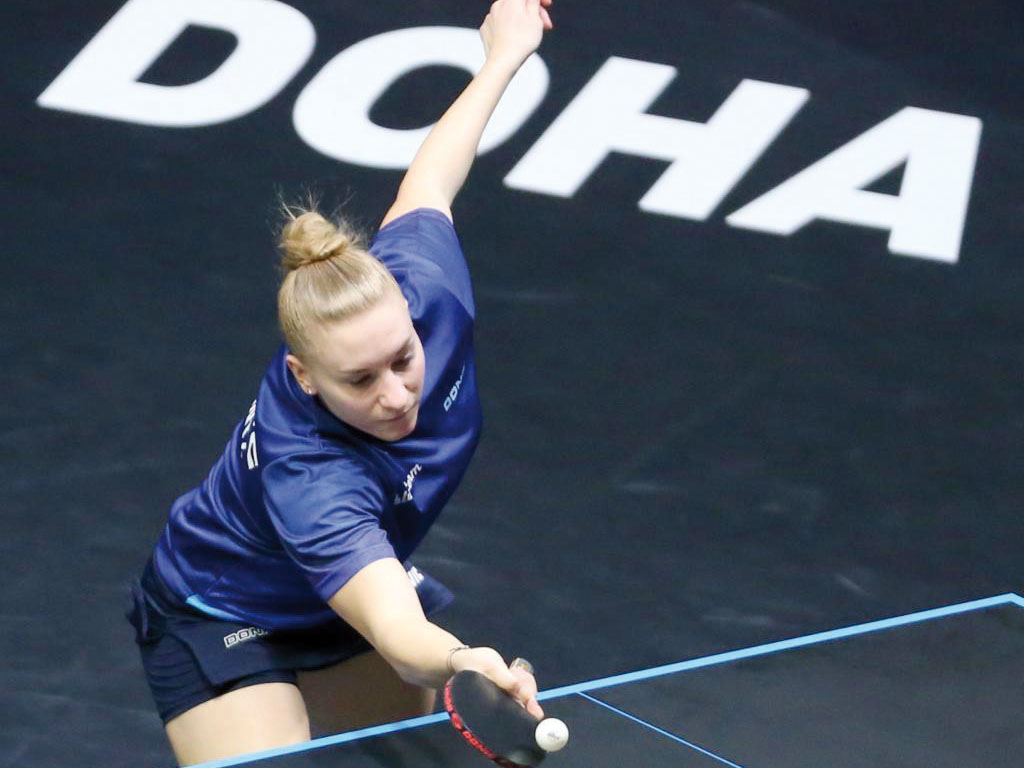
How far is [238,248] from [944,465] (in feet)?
6.90

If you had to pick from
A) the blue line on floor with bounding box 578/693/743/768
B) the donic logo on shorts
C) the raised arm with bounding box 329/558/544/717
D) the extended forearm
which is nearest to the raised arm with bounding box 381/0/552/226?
the extended forearm

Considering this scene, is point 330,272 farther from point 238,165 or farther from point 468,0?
point 468,0

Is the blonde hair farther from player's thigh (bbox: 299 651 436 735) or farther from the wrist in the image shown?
player's thigh (bbox: 299 651 436 735)

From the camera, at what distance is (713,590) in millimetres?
4488

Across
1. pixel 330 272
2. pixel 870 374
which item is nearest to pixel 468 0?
pixel 870 374

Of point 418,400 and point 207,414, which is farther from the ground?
point 418,400

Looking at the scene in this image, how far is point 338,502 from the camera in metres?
2.84

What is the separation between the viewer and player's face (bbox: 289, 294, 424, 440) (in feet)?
9.26

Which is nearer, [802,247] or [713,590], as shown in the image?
[713,590]

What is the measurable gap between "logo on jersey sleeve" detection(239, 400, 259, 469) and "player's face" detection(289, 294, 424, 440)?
0.21 meters

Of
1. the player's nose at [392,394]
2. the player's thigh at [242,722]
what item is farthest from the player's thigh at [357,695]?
the player's nose at [392,394]

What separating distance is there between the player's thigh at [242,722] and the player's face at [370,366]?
0.62 metres

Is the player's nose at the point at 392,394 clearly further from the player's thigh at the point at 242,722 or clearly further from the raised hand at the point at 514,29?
the raised hand at the point at 514,29

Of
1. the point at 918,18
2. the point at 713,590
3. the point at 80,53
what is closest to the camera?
the point at 713,590
